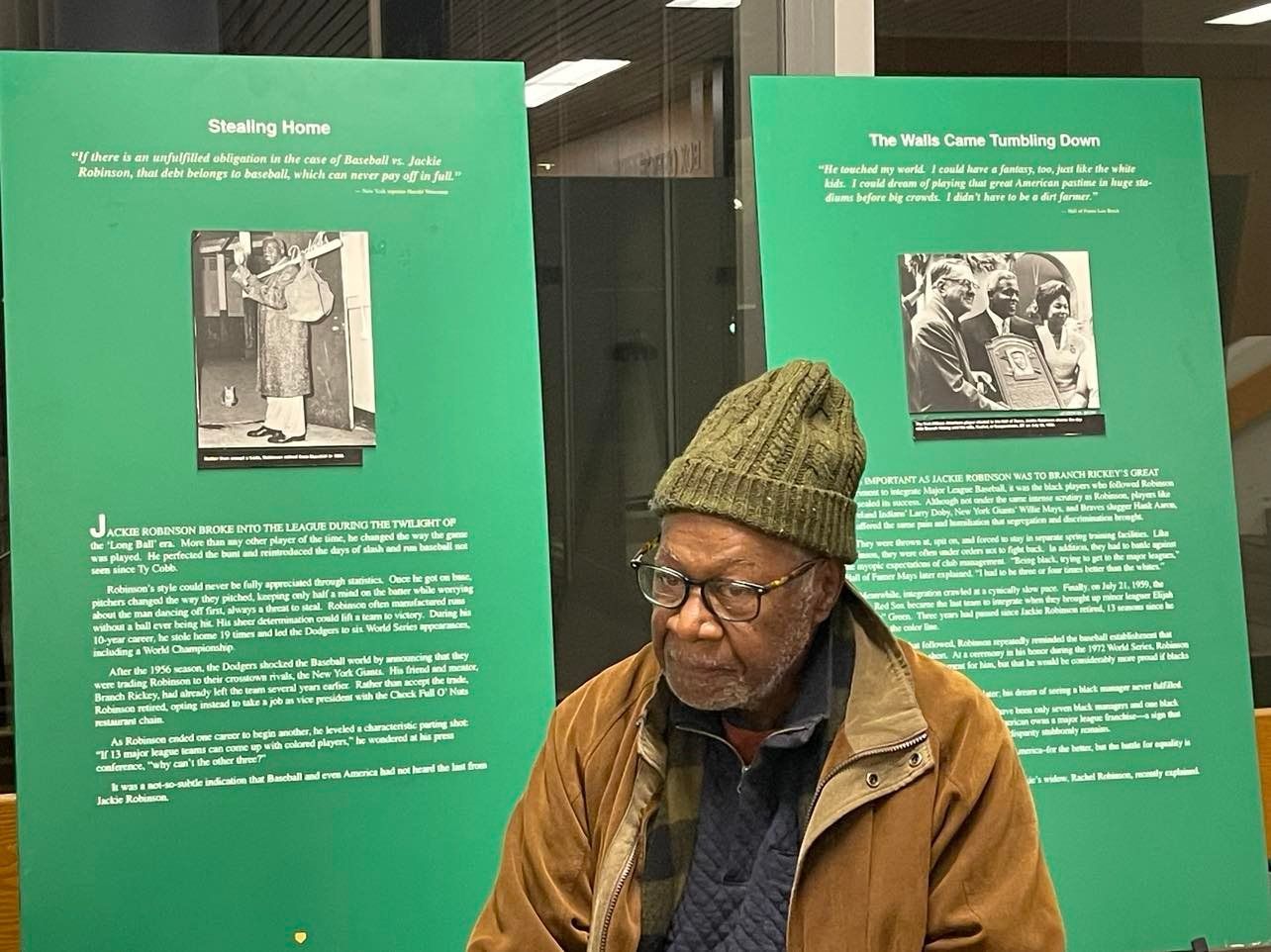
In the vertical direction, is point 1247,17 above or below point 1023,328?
above

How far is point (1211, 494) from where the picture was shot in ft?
9.07

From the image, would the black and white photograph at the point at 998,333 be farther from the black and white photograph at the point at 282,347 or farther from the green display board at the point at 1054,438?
the black and white photograph at the point at 282,347

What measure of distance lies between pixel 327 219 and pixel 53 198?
16.4 inches

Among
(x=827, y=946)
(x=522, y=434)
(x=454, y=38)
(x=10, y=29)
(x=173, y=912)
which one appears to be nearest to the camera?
(x=827, y=946)

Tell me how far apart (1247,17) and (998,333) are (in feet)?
4.60

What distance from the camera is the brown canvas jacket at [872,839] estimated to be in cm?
177

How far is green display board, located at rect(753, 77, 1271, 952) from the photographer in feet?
8.79

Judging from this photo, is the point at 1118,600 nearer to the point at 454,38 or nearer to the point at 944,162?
the point at 944,162

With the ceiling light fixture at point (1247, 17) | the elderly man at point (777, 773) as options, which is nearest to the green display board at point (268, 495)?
the elderly man at point (777, 773)

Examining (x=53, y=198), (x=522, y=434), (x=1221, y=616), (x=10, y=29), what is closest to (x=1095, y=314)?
(x=1221, y=616)

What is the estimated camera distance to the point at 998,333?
8.91 ft

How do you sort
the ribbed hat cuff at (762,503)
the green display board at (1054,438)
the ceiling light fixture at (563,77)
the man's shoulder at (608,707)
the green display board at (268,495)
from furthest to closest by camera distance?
1. the ceiling light fixture at (563,77)
2. the green display board at (1054,438)
3. the green display board at (268,495)
4. the man's shoulder at (608,707)
5. the ribbed hat cuff at (762,503)

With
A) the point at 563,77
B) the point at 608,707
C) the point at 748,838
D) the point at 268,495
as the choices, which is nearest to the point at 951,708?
the point at 748,838

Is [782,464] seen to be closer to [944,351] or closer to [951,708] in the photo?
[951,708]
